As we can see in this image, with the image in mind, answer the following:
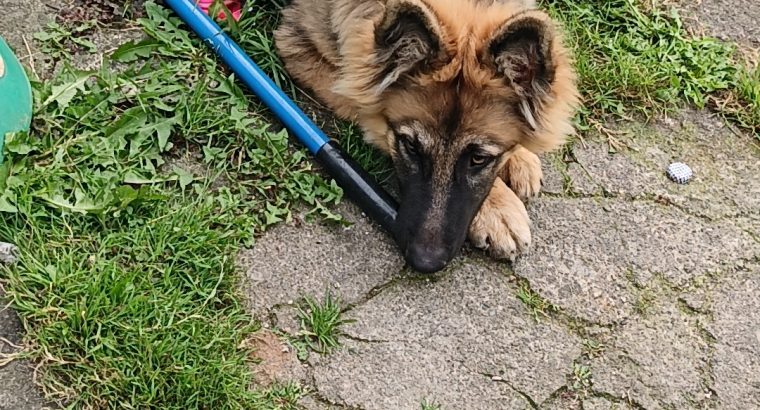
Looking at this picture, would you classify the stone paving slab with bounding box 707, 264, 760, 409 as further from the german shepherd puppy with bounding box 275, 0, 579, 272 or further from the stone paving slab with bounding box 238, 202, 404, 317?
the stone paving slab with bounding box 238, 202, 404, 317

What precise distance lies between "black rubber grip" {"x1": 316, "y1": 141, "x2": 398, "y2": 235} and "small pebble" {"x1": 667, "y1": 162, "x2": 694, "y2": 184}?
Result: 149cm

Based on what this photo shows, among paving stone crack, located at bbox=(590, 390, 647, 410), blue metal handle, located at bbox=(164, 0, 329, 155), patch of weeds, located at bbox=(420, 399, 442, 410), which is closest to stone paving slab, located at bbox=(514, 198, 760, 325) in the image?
paving stone crack, located at bbox=(590, 390, 647, 410)

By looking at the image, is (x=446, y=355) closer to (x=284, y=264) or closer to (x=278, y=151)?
(x=284, y=264)

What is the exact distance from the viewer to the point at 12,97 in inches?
149

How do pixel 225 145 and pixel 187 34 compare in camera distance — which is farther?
pixel 187 34

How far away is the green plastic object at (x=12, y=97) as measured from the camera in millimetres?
3740

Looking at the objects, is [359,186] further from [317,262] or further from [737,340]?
[737,340]

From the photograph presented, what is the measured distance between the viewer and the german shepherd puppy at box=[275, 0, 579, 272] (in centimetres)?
354

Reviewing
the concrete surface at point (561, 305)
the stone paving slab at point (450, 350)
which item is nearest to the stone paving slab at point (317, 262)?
the concrete surface at point (561, 305)

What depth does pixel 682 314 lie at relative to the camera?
3914mm

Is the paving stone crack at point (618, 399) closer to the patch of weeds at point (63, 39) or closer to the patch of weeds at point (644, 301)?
the patch of weeds at point (644, 301)

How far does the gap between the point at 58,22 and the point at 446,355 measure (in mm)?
2510

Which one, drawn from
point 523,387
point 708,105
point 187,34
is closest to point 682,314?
point 523,387

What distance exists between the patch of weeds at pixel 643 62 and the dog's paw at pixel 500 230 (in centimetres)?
97
